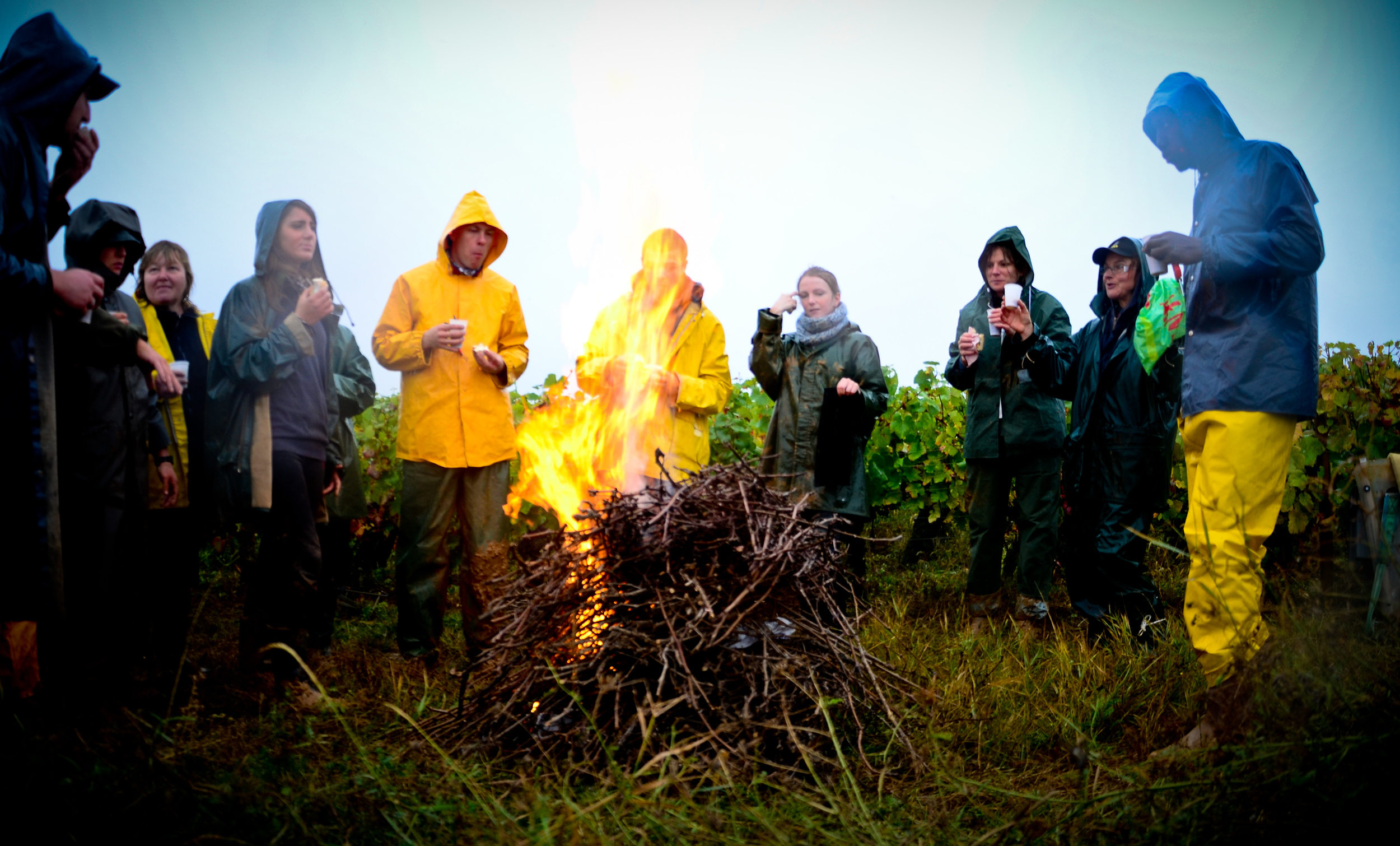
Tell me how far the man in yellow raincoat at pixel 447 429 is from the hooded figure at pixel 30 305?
182 cm

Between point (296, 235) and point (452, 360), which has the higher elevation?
point (296, 235)

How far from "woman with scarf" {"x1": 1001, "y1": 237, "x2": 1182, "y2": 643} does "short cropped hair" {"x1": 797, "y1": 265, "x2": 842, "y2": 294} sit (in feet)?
4.14

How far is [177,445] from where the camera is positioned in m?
4.17

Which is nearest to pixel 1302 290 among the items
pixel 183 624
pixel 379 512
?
pixel 183 624

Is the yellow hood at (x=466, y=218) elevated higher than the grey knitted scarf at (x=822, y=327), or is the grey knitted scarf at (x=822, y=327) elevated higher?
the yellow hood at (x=466, y=218)

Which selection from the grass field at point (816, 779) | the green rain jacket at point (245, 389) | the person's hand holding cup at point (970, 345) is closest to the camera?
the grass field at point (816, 779)

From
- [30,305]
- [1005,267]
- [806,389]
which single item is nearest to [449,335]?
[30,305]

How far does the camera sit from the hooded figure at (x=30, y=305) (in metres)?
2.65

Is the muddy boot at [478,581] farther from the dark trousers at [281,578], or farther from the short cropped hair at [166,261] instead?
the short cropped hair at [166,261]

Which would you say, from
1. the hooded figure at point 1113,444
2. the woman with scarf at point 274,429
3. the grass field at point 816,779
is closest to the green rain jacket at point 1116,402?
the hooded figure at point 1113,444

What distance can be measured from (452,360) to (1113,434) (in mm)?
3705

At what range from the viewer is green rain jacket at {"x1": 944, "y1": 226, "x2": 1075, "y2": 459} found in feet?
16.0

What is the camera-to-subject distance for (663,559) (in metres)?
2.98

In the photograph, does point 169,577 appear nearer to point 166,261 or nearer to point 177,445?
point 177,445
